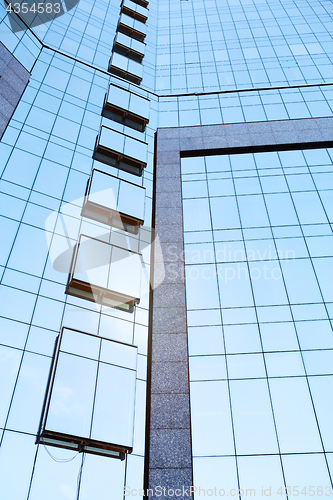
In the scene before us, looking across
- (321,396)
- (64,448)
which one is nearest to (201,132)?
(321,396)

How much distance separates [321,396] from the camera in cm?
1516

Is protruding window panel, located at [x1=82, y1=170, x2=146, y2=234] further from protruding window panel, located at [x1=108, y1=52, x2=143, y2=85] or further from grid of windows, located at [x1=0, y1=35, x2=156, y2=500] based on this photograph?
protruding window panel, located at [x1=108, y1=52, x2=143, y2=85]

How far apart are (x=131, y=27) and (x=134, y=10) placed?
4.38 meters

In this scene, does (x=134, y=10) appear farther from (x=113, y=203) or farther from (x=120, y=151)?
(x=113, y=203)

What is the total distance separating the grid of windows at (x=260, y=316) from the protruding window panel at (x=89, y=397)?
298 centimetres

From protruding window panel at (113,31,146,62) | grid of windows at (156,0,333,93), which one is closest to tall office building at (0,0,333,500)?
protruding window panel at (113,31,146,62)

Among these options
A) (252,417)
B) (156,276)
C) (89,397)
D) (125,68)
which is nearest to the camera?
(89,397)

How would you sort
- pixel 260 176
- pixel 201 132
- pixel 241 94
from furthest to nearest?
pixel 241 94 < pixel 201 132 < pixel 260 176

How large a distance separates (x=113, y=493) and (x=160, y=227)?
1306cm

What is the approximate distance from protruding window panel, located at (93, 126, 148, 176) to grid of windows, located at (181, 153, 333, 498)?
299 centimetres

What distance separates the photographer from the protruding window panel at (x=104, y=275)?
16703 mm

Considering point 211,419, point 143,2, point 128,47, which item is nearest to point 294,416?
point 211,419

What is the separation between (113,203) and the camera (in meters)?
20.5

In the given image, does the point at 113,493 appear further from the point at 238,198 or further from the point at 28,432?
the point at 238,198
